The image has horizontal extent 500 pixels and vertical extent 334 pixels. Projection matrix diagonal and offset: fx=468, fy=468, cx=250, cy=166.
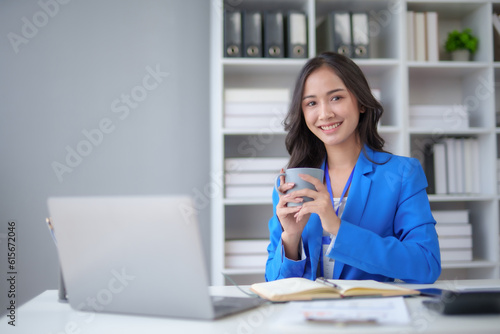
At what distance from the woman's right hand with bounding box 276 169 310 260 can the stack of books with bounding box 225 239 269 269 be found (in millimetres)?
1066

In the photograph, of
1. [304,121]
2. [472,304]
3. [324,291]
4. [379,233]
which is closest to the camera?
[472,304]

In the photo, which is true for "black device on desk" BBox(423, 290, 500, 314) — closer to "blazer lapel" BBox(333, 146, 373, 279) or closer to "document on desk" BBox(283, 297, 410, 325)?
"document on desk" BBox(283, 297, 410, 325)

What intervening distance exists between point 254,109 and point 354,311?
1.81 metres

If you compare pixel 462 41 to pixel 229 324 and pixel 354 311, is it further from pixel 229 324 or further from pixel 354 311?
pixel 229 324

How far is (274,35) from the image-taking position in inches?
101

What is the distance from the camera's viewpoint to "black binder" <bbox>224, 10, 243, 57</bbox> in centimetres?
254

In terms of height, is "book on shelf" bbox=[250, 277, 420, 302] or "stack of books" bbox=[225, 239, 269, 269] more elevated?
"book on shelf" bbox=[250, 277, 420, 302]

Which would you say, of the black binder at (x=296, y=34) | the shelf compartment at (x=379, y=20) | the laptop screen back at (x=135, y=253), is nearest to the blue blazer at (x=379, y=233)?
the laptop screen back at (x=135, y=253)

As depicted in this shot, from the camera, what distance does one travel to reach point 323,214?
1.29m

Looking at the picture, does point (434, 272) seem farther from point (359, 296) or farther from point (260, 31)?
point (260, 31)

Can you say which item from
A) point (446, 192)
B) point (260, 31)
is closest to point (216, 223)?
point (260, 31)

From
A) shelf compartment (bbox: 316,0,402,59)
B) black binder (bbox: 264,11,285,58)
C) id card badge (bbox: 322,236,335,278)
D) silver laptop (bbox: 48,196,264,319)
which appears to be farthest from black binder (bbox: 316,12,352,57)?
silver laptop (bbox: 48,196,264,319)

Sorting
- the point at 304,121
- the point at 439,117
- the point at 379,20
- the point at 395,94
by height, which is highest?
the point at 379,20

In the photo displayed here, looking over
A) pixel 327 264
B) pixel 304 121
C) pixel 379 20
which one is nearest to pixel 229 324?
pixel 327 264
